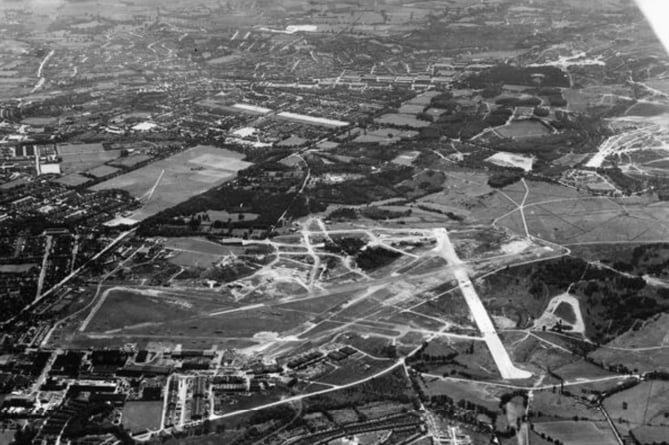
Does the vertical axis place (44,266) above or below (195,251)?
above

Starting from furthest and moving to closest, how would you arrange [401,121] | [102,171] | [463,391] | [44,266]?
[401,121] → [102,171] → [44,266] → [463,391]

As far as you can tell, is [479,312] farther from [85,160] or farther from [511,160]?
[85,160]

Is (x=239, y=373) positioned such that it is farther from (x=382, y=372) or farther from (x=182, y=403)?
(x=382, y=372)

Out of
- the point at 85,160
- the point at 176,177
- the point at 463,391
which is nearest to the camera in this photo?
the point at 463,391

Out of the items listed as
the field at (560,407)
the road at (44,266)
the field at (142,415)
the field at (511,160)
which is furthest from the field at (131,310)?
the field at (511,160)

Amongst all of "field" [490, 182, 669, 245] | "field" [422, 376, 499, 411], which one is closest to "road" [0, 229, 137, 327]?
"field" [422, 376, 499, 411]

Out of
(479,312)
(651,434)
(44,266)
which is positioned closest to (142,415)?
(44,266)

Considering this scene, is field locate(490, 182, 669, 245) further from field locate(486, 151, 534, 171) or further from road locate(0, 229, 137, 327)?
road locate(0, 229, 137, 327)
